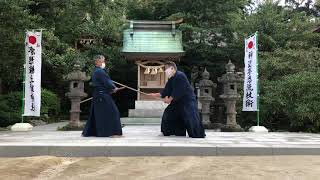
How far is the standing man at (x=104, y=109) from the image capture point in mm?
9750

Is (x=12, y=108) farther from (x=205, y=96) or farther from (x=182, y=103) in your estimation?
(x=182, y=103)

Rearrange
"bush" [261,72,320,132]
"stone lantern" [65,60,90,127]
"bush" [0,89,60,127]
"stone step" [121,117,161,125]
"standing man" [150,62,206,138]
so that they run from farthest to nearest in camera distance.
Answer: "stone step" [121,117,161,125] → "bush" [0,89,60,127] → "stone lantern" [65,60,90,127] → "bush" [261,72,320,132] → "standing man" [150,62,206,138]

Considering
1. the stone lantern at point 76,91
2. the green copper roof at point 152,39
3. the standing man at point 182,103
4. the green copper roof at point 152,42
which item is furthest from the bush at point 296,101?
the green copper roof at point 152,42

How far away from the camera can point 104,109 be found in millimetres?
9742

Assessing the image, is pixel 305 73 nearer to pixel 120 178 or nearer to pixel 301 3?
pixel 120 178

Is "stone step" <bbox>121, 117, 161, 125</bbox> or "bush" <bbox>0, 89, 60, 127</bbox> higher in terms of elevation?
"bush" <bbox>0, 89, 60, 127</bbox>

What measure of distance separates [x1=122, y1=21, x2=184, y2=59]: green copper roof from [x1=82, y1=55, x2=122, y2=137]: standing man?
957 centimetres

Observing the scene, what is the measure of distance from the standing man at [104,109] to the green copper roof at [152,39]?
9.57m

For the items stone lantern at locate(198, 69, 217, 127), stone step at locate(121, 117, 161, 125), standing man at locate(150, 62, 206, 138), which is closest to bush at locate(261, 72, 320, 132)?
stone lantern at locate(198, 69, 217, 127)

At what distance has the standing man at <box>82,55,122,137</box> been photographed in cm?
975

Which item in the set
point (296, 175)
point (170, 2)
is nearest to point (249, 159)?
point (296, 175)

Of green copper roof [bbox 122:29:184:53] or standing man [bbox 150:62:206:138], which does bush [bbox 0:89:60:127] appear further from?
standing man [bbox 150:62:206:138]

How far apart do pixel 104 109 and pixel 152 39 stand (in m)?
11.2

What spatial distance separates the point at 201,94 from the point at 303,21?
720 cm
